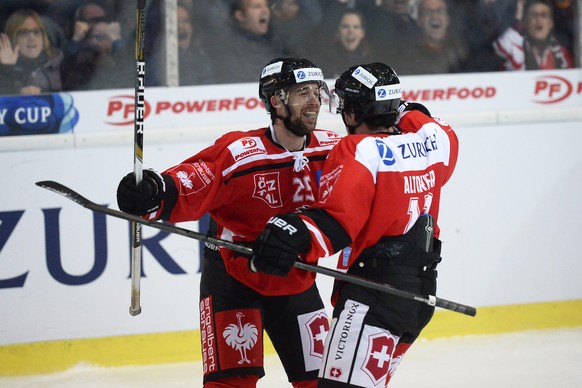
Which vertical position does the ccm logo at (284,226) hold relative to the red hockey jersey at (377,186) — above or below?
below

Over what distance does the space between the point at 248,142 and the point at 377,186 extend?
2.30 feet

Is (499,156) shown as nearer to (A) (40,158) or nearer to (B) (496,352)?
(B) (496,352)

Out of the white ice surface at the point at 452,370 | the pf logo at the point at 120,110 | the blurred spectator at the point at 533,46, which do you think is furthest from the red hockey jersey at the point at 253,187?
the blurred spectator at the point at 533,46

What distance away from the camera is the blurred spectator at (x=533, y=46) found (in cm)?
572

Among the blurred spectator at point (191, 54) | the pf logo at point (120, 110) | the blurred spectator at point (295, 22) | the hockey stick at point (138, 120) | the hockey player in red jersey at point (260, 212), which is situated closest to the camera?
the hockey stick at point (138, 120)

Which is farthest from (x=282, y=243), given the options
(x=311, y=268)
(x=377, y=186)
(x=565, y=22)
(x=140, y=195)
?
(x=565, y=22)

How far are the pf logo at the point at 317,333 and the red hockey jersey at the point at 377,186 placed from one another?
49cm

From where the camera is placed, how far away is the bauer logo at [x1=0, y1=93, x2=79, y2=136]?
5.00 m

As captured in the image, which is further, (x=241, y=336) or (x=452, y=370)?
(x=452, y=370)

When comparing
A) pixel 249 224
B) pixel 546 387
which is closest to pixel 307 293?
pixel 249 224

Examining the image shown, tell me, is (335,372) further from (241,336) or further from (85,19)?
(85,19)

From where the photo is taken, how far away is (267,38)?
5.45m

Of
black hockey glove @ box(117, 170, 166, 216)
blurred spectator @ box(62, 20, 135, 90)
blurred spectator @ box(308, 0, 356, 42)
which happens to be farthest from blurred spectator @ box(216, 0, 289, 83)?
black hockey glove @ box(117, 170, 166, 216)

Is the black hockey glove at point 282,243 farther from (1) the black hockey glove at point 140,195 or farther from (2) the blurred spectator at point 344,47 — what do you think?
(2) the blurred spectator at point 344,47
